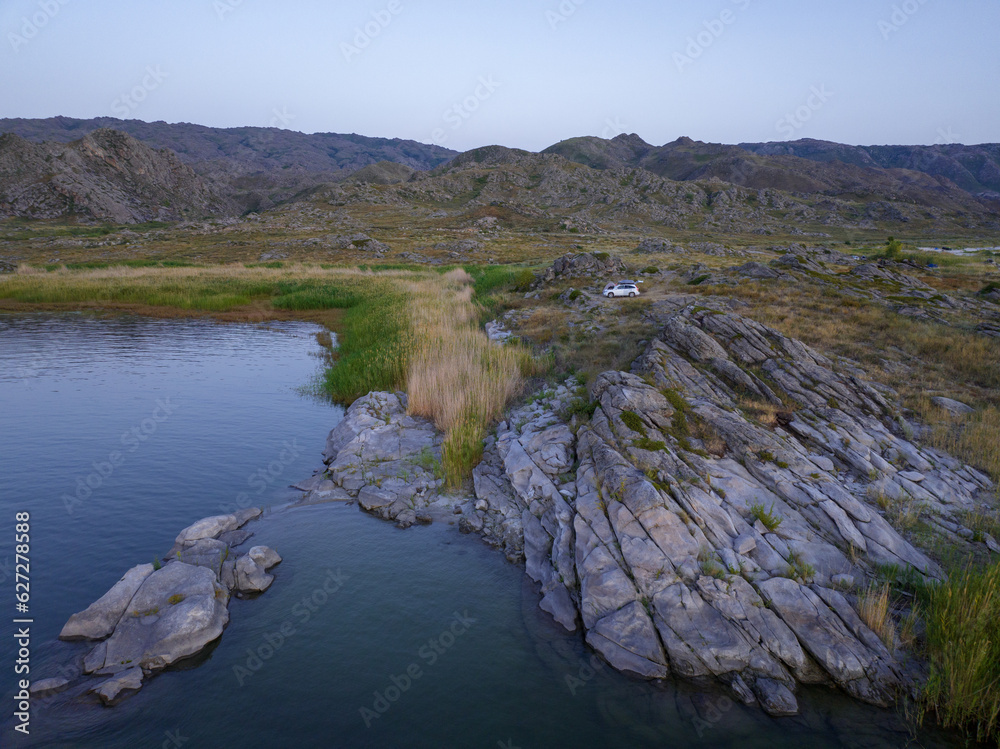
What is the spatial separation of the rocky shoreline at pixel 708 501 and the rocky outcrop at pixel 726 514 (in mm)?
34

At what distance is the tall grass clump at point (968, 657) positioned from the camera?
6.84 meters

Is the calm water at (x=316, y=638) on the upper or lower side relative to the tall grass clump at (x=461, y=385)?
lower

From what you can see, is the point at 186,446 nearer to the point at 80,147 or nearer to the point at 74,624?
the point at 74,624

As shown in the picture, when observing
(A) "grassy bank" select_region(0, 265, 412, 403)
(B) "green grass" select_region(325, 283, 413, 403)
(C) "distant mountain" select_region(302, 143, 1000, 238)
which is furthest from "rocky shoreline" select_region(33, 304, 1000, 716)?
(C) "distant mountain" select_region(302, 143, 1000, 238)

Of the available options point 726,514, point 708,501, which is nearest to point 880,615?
point 726,514

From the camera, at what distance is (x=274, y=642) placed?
8.38 metres

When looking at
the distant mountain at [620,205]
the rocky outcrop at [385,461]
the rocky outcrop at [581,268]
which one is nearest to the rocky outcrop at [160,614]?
the rocky outcrop at [385,461]

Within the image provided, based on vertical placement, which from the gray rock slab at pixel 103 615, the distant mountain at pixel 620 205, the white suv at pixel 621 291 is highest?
the distant mountain at pixel 620 205

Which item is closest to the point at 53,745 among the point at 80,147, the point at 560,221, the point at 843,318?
the point at 843,318

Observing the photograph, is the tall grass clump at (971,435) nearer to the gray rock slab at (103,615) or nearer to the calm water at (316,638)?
the calm water at (316,638)

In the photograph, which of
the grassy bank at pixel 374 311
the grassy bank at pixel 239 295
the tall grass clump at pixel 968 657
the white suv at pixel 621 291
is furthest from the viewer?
the white suv at pixel 621 291

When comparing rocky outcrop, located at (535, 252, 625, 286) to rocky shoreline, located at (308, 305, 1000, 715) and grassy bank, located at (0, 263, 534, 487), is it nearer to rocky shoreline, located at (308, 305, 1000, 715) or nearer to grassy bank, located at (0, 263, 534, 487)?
grassy bank, located at (0, 263, 534, 487)

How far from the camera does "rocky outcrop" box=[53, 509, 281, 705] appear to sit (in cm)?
755

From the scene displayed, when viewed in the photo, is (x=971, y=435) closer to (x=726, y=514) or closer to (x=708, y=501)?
(x=726, y=514)
